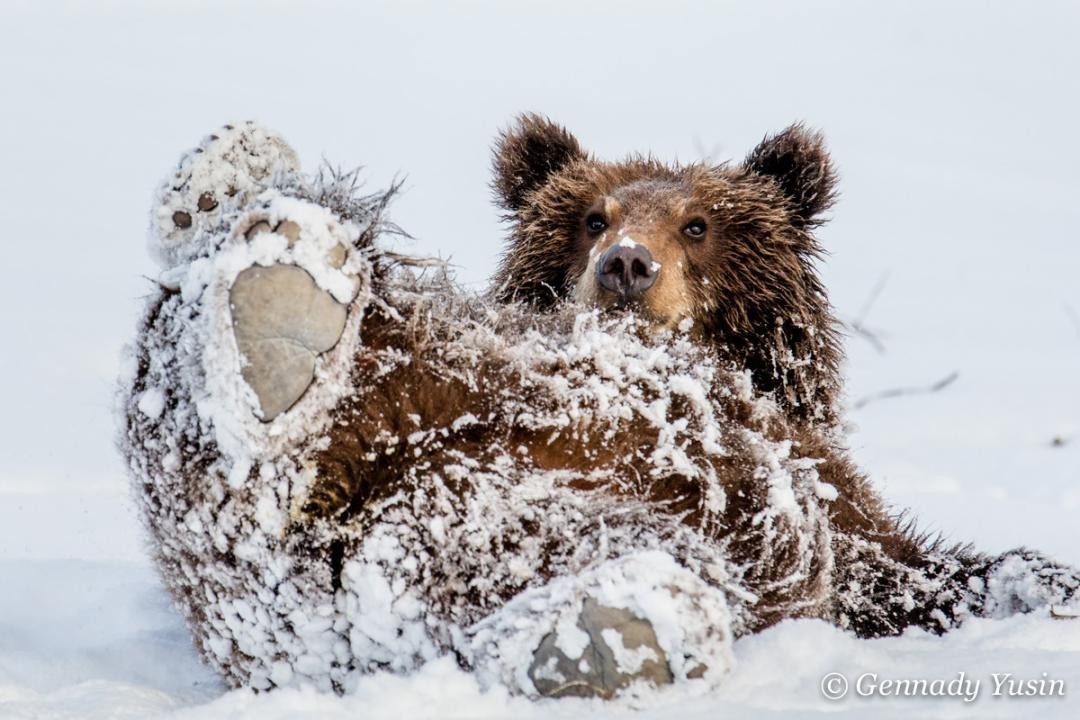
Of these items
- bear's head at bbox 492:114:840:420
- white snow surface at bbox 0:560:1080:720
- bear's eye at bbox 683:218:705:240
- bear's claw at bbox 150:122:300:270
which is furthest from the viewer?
bear's eye at bbox 683:218:705:240

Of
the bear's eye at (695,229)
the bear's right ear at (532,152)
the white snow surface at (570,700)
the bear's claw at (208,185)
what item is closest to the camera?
the white snow surface at (570,700)

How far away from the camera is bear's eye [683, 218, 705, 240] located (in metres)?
4.41

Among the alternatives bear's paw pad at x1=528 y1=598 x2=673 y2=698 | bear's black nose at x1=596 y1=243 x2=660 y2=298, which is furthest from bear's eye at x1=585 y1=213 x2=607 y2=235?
bear's paw pad at x1=528 y1=598 x2=673 y2=698

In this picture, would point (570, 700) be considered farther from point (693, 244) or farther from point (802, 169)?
point (802, 169)

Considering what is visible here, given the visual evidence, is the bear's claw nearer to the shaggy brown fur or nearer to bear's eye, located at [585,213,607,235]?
the shaggy brown fur

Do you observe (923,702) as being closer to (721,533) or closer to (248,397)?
(721,533)

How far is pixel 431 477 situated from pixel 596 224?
2056 mm

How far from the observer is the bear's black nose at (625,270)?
3.90m

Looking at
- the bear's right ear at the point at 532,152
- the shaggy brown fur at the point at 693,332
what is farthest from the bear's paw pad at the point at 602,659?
the bear's right ear at the point at 532,152

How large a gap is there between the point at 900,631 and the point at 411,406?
132 centimetres

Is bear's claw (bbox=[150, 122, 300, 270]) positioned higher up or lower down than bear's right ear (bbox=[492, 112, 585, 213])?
lower down

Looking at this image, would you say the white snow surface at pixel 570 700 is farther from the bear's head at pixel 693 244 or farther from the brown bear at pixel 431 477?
the bear's head at pixel 693 244

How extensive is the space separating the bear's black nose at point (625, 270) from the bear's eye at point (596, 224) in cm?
55

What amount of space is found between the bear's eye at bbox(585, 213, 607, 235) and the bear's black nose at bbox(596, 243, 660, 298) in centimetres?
55
